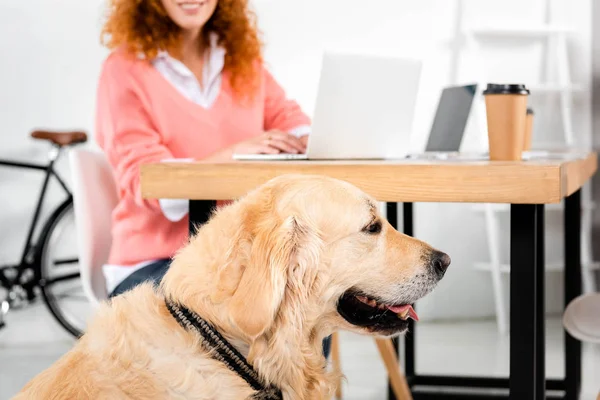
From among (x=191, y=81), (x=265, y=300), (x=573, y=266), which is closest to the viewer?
(x=265, y=300)

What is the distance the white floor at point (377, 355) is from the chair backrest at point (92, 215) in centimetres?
106

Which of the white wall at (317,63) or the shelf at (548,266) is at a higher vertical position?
the white wall at (317,63)

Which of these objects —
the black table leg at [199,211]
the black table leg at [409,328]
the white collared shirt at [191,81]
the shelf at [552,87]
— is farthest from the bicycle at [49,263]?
the black table leg at [199,211]

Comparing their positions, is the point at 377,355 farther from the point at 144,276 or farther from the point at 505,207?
the point at 144,276

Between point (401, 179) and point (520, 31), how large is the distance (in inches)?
115

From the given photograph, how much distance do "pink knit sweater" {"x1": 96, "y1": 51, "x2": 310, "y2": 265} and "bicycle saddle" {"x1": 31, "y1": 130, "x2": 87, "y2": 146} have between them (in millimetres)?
1592

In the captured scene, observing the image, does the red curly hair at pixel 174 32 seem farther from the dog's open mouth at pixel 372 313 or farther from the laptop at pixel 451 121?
the dog's open mouth at pixel 372 313

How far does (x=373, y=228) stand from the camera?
1360 millimetres

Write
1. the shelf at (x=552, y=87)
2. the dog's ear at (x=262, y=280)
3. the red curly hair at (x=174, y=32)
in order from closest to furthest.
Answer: the dog's ear at (x=262, y=280)
the red curly hair at (x=174, y=32)
the shelf at (x=552, y=87)

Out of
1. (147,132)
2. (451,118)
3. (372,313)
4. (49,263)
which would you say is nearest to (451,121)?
(451,118)

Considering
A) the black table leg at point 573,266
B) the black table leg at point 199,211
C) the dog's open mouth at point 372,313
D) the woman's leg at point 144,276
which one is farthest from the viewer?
the black table leg at point 573,266

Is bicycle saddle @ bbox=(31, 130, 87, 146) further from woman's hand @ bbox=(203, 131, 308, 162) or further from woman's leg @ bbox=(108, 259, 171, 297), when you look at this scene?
woman's hand @ bbox=(203, 131, 308, 162)

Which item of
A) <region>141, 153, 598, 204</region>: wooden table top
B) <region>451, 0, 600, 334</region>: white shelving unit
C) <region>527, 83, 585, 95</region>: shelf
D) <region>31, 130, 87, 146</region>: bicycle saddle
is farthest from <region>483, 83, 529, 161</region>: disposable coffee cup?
<region>31, 130, 87, 146</region>: bicycle saddle

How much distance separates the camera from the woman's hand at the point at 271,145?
188 centimetres
